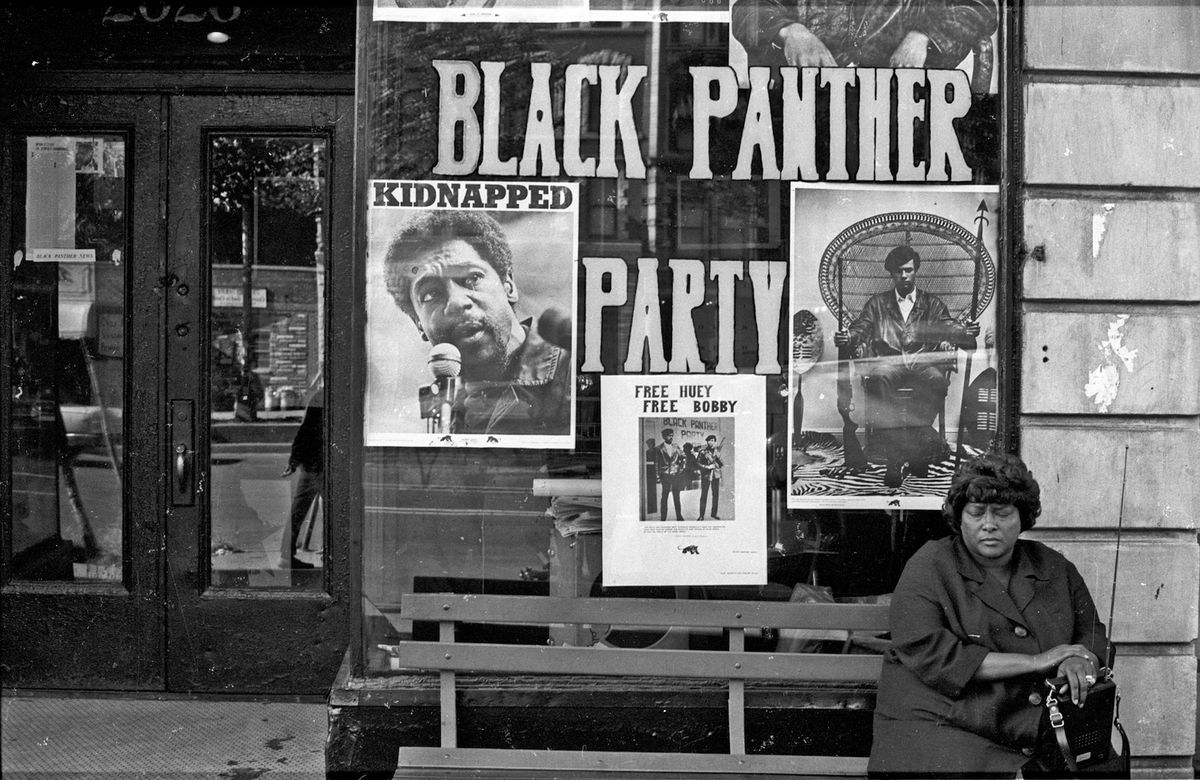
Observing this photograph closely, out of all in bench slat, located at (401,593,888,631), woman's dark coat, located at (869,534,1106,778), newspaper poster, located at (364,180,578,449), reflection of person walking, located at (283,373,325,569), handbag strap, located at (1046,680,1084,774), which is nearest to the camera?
handbag strap, located at (1046,680,1084,774)

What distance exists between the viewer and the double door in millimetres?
5148

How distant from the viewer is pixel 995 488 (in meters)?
3.52

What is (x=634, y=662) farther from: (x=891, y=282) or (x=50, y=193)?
(x=50, y=193)

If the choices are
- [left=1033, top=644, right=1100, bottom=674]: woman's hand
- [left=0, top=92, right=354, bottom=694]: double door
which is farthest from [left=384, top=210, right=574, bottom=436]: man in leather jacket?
[left=1033, top=644, right=1100, bottom=674]: woman's hand

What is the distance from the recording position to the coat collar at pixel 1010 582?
357cm

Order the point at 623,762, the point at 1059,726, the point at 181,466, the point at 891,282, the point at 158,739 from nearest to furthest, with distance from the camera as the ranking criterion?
the point at 1059,726
the point at 623,762
the point at 891,282
the point at 158,739
the point at 181,466

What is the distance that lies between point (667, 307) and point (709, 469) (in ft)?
2.09

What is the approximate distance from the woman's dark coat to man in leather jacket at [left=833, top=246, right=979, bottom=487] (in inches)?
32.8

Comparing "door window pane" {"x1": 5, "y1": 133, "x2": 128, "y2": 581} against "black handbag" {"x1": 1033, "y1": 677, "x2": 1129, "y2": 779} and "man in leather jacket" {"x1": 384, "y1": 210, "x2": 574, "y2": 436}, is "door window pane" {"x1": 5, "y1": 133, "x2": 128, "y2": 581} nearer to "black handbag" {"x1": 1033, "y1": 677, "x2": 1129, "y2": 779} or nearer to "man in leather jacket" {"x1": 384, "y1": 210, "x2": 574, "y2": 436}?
"man in leather jacket" {"x1": 384, "y1": 210, "x2": 574, "y2": 436}

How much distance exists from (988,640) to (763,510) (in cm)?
111

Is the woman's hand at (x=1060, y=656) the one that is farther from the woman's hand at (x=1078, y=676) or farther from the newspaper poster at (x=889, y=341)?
the newspaper poster at (x=889, y=341)

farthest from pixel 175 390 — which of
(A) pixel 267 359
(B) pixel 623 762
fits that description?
(B) pixel 623 762

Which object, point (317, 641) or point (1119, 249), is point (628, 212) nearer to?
point (1119, 249)

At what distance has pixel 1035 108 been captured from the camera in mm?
4426
